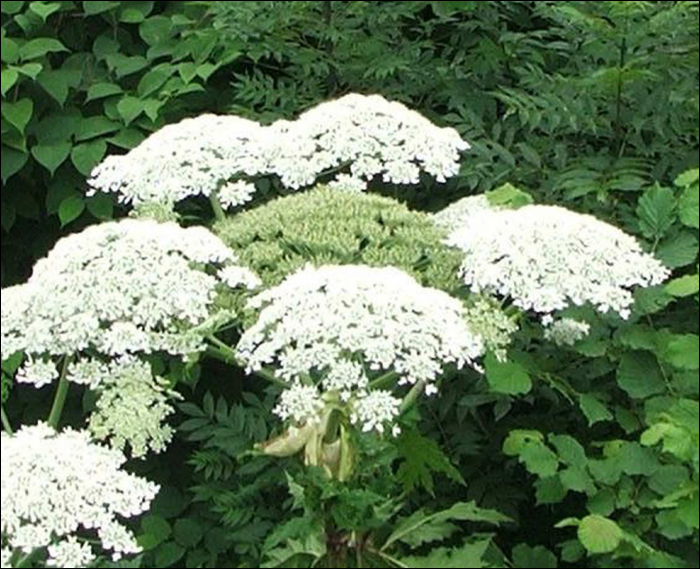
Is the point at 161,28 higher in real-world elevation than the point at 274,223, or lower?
lower

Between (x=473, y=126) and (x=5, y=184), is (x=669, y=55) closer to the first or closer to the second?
(x=473, y=126)

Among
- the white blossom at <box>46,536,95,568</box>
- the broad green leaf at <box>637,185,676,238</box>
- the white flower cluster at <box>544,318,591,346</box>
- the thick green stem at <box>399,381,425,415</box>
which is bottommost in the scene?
the white blossom at <box>46,536,95,568</box>

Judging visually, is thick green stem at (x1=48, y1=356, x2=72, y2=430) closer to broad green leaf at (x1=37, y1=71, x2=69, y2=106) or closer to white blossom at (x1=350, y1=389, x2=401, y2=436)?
white blossom at (x1=350, y1=389, x2=401, y2=436)

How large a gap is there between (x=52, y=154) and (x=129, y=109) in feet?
0.97

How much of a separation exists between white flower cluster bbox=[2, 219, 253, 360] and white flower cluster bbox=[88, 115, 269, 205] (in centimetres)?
43

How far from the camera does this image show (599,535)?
9.12 ft

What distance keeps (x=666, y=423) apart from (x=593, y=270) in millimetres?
337

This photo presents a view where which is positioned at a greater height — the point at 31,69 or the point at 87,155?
the point at 31,69

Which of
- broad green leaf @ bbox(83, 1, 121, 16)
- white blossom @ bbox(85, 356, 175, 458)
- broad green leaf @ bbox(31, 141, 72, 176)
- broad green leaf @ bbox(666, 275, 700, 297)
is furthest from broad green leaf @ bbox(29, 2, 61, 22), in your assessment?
broad green leaf @ bbox(666, 275, 700, 297)

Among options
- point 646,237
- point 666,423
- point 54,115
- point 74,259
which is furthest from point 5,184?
point 666,423

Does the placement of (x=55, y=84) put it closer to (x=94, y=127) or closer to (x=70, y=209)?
(x=94, y=127)

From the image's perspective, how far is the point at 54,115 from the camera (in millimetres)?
4645

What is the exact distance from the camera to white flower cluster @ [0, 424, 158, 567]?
8.45 ft

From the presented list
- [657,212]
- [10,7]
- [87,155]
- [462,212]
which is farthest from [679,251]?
[10,7]
